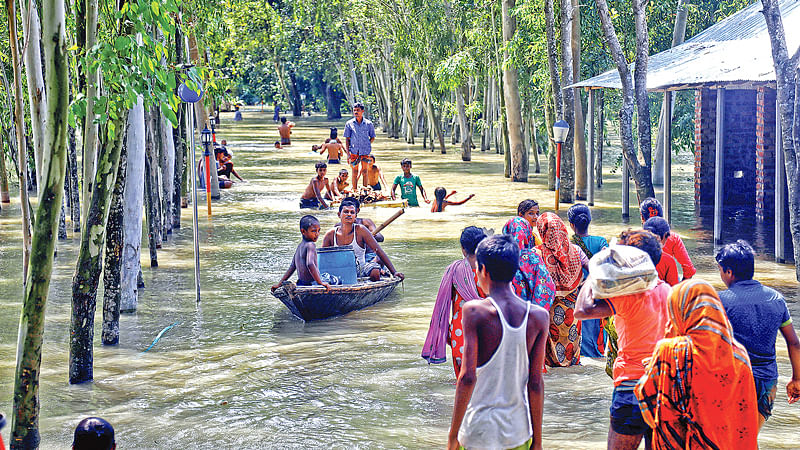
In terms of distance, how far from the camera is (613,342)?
6.71m

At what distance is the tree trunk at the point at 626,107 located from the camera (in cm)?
1688

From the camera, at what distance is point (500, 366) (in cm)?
487

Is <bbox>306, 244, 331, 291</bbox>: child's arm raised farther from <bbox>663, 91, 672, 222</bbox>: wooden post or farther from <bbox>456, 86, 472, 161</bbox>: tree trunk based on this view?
<bbox>456, 86, 472, 161</bbox>: tree trunk

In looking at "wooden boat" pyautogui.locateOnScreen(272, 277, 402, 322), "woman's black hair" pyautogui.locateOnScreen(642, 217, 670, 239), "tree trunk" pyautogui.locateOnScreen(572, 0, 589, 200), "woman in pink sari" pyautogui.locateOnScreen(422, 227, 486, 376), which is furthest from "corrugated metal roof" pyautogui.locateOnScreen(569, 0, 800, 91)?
"woman in pink sari" pyautogui.locateOnScreen(422, 227, 486, 376)

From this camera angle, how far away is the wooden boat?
1146 centimetres

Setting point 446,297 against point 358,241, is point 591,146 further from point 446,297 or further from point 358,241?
point 446,297

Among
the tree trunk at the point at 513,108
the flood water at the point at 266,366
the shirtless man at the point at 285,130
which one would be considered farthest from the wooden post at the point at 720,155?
the shirtless man at the point at 285,130

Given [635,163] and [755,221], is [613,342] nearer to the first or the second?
[635,163]

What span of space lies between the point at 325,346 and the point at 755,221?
1069 centimetres

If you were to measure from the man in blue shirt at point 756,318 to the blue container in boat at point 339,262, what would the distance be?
22.4 ft

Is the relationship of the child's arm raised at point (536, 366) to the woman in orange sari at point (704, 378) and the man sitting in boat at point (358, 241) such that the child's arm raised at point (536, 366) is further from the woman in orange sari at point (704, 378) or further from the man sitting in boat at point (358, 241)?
the man sitting in boat at point (358, 241)

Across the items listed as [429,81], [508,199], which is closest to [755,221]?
[508,199]

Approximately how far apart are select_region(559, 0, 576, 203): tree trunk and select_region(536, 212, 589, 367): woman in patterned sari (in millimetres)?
13303

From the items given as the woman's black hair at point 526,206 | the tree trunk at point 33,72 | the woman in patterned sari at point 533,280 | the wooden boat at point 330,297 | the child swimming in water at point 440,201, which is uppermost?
the tree trunk at point 33,72
